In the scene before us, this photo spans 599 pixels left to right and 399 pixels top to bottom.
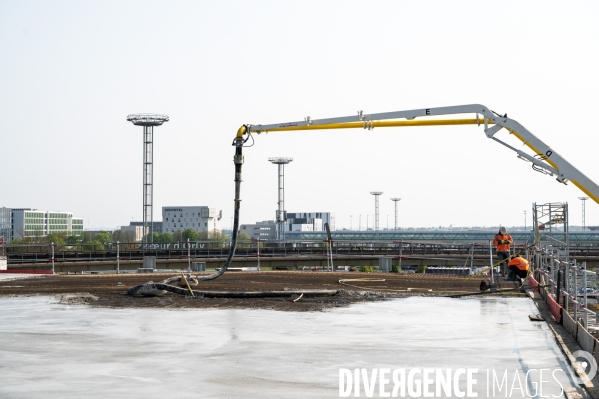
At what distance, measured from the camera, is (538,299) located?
23.5 meters

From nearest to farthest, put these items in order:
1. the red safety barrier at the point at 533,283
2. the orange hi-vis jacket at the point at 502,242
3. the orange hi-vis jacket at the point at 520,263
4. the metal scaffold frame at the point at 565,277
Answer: the metal scaffold frame at the point at 565,277 < the red safety barrier at the point at 533,283 < the orange hi-vis jacket at the point at 520,263 < the orange hi-vis jacket at the point at 502,242

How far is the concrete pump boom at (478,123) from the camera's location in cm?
2152

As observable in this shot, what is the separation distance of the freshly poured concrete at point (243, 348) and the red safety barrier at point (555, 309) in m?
0.49

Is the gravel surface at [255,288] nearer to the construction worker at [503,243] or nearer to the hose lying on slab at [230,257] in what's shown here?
the hose lying on slab at [230,257]

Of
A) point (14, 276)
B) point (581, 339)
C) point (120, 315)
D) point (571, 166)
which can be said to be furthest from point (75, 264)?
point (581, 339)

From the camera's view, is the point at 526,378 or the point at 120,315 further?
the point at 120,315

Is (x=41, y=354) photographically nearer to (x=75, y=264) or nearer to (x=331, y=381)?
(x=331, y=381)

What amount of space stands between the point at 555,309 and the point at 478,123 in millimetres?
7329

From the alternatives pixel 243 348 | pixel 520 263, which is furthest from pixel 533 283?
pixel 243 348

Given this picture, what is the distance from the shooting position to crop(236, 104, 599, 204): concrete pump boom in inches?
847

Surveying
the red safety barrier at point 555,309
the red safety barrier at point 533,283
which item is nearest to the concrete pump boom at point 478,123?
the red safety barrier at point 555,309

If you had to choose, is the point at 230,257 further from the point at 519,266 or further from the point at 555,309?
the point at 555,309

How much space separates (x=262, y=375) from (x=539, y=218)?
26977mm

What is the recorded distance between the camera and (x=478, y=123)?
967 inches
